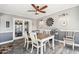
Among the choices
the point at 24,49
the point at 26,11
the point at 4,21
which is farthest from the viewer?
the point at 26,11

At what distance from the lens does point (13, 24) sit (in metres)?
1.54

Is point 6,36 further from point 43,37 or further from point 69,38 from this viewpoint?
point 69,38

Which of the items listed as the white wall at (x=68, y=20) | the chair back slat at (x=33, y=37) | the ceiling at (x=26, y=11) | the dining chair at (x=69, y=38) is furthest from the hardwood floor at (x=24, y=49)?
the ceiling at (x=26, y=11)

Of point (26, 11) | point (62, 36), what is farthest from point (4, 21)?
point (62, 36)

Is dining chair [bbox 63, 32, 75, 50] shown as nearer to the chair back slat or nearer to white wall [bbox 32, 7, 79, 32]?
white wall [bbox 32, 7, 79, 32]

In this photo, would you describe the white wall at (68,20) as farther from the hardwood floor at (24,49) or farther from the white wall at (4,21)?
the white wall at (4,21)

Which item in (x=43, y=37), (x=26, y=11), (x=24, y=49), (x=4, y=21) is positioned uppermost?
(x=26, y=11)

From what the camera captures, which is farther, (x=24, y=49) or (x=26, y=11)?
(x=26, y=11)


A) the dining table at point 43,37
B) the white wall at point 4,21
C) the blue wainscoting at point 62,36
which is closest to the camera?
the white wall at point 4,21

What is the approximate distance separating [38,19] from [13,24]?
499mm
